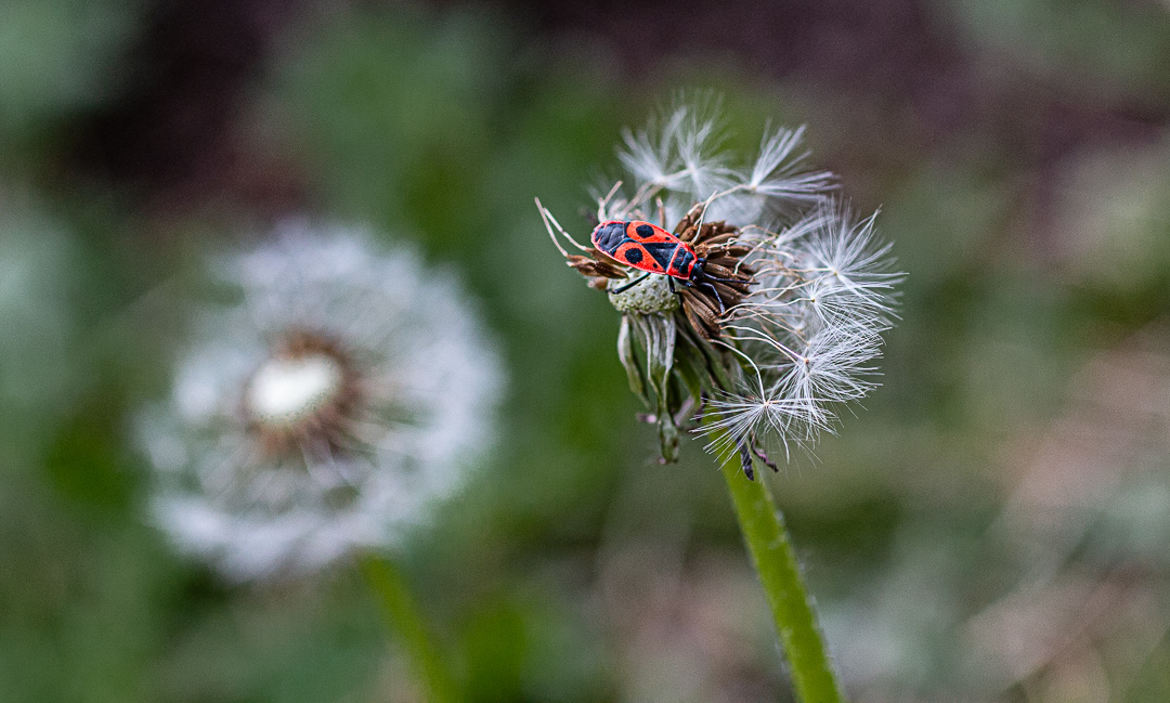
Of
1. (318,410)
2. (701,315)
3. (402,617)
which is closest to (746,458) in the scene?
(701,315)

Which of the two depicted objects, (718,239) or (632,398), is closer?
(718,239)

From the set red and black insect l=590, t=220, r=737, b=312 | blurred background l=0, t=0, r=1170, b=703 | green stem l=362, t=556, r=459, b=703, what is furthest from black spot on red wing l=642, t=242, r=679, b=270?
blurred background l=0, t=0, r=1170, b=703

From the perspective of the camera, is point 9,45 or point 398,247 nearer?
point 398,247

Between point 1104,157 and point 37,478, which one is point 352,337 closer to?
point 37,478

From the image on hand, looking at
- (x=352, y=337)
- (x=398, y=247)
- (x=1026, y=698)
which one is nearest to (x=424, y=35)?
(x=398, y=247)

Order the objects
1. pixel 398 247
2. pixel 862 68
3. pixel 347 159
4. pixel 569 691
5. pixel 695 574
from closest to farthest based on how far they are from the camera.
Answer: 1. pixel 569 691
2. pixel 695 574
3. pixel 398 247
4. pixel 347 159
5. pixel 862 68

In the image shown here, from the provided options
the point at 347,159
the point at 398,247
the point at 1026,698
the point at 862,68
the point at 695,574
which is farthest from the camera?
the point at 862,68

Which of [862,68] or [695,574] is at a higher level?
[862,68]

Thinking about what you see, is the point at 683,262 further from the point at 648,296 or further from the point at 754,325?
the point at 754,325
